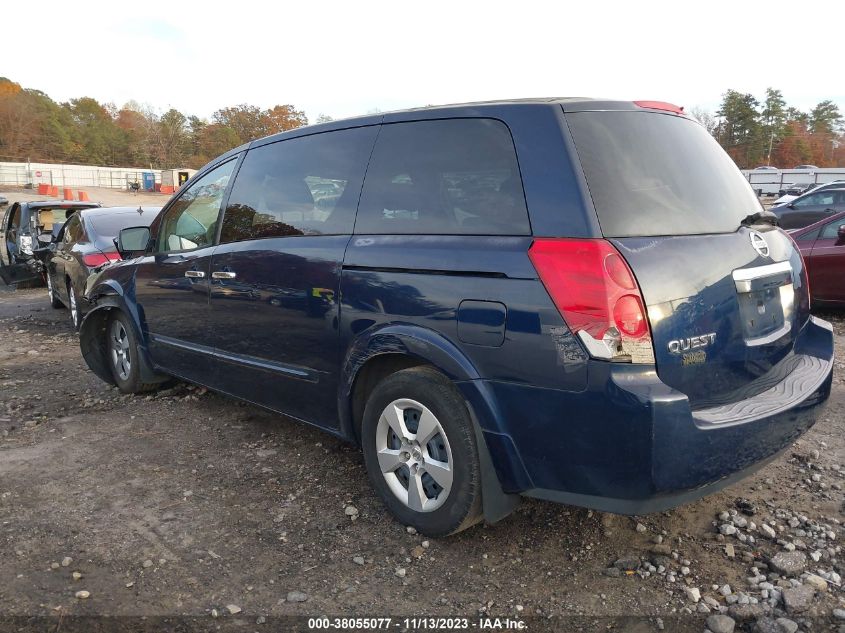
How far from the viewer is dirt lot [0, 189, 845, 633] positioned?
2.61 m

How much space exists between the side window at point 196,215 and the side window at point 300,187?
0.59 ft

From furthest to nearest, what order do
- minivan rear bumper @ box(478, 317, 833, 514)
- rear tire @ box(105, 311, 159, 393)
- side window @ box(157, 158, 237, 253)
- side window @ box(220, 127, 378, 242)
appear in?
rear tire @ box(105, 311, 159, 393) → side window @ box(157, 158, 237, 253) → side window @ box(220, 127, 378, 242) → minivan rear bumper @ box(478, 317, 833, 514)

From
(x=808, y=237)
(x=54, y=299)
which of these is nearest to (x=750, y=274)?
(x=808, y=237)

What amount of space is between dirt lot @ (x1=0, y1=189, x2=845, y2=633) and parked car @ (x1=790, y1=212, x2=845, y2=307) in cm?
440

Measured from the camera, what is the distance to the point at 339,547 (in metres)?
3.07

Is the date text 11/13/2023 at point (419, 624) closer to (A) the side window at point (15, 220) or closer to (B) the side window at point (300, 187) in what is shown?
(B) the side window at point (300, 187)

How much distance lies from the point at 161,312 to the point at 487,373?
3076mm

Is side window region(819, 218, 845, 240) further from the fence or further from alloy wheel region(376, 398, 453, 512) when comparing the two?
the fence

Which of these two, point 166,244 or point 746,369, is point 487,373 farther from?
A: point 166,244

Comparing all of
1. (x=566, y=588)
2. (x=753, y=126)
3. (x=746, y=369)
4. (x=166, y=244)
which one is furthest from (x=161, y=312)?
(x=753, y=126)

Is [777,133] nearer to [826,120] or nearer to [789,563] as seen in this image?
[826,120]

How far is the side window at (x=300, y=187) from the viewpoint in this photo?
349 cm

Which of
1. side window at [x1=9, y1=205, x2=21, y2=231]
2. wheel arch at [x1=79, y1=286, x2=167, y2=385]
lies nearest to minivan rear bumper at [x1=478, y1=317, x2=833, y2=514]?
wheel arch at [x1=79, y1=286, x2=167, y2=385]

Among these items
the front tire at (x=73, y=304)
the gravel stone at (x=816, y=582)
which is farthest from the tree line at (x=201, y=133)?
the gravel stone at (x=816, y=582)
